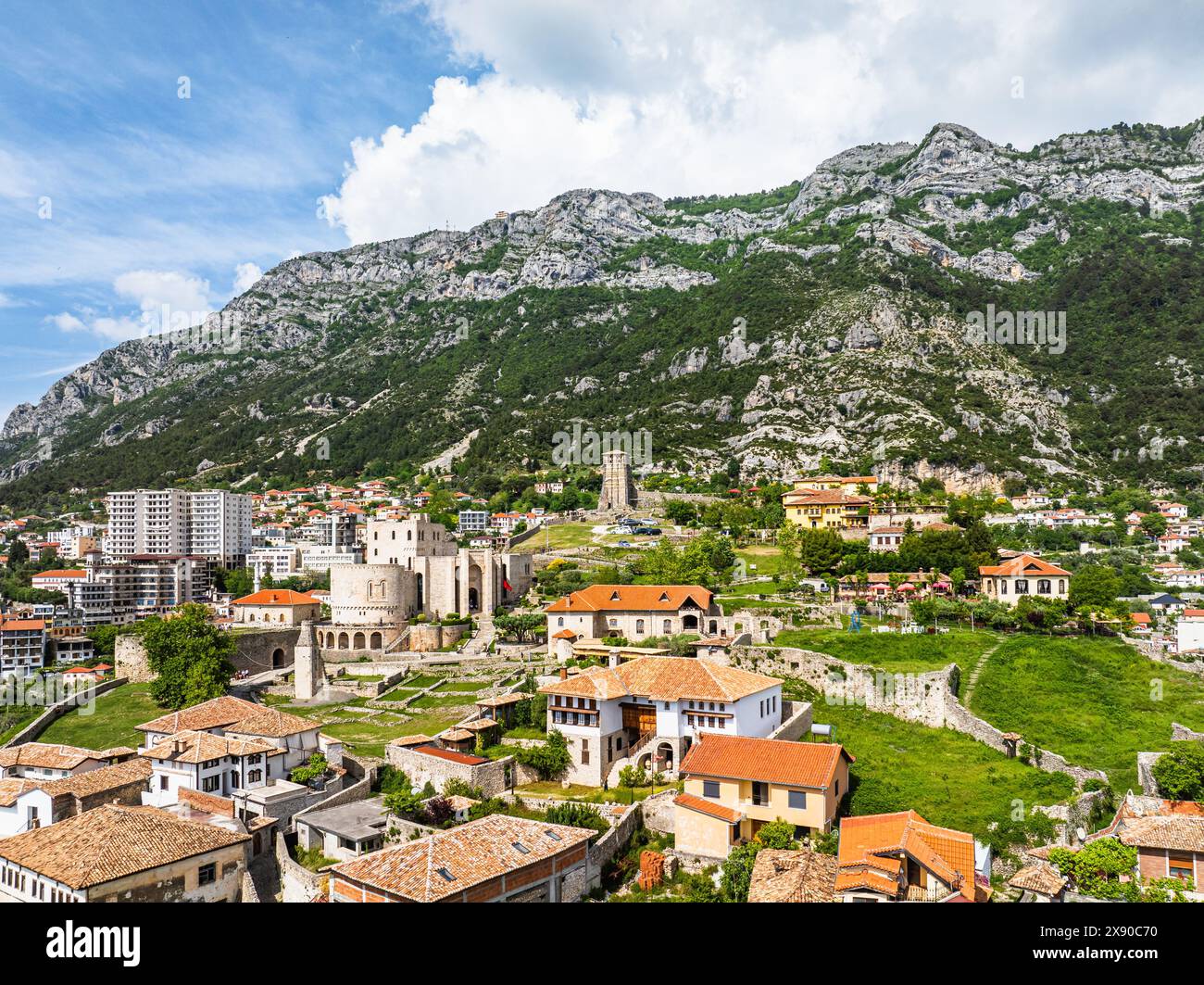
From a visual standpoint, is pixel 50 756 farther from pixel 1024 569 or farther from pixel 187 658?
pixel 1024 569

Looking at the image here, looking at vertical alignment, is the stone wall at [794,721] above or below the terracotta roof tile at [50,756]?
above

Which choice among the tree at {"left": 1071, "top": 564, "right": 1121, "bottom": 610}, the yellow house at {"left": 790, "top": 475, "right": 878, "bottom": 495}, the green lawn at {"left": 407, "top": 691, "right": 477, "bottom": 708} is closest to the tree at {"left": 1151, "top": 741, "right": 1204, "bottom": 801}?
the tree at {"left": 1071, "top": 564, "right": 1121, "bottom": 610}

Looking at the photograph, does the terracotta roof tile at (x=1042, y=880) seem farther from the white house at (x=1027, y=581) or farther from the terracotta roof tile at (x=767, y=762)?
the white house at (x=1027, y=581)

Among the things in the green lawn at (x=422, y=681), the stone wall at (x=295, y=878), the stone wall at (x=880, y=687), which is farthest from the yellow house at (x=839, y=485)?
the stone wall at (x=295, y=878)

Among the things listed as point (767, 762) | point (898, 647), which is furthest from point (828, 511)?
point (767, 762)

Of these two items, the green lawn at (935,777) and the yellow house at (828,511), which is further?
the yellow house at (828,511)
